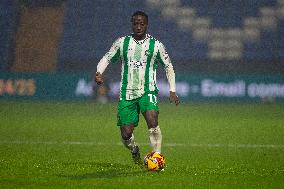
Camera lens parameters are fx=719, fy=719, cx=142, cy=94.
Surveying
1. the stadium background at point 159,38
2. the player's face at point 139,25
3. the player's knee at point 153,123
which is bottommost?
the player's knee at point 153,123

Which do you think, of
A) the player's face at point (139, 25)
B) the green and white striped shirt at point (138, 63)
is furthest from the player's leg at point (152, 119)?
the player's face at point (139, 25)

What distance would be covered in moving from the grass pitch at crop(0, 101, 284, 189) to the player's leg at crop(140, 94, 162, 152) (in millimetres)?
367

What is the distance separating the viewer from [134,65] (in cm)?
926

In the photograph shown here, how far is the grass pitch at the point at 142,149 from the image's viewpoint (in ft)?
26.5

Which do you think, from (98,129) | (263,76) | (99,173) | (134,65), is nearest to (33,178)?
(99,173)

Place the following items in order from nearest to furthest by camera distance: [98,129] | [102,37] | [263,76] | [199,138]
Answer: [199,138], [98,129], [263,76], [102,37]

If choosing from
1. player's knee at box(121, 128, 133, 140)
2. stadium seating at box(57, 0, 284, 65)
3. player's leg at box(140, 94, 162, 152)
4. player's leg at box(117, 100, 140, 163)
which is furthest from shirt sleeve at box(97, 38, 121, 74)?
stadium seating at box(57, 0, 284, 65)

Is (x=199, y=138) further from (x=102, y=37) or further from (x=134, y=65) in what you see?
(x=102, y=37)

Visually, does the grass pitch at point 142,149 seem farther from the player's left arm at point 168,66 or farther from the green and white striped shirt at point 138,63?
the green and white striped shirt at point 138,63

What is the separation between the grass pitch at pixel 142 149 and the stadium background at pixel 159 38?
4.34 metres

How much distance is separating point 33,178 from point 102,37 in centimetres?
2279

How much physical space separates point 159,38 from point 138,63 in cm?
2109

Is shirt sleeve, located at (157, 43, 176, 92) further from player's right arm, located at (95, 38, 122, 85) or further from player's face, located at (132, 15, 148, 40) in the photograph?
player's right arm, located at (95, 38, 122, 85)

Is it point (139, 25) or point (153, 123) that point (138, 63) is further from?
point (153, 123)
